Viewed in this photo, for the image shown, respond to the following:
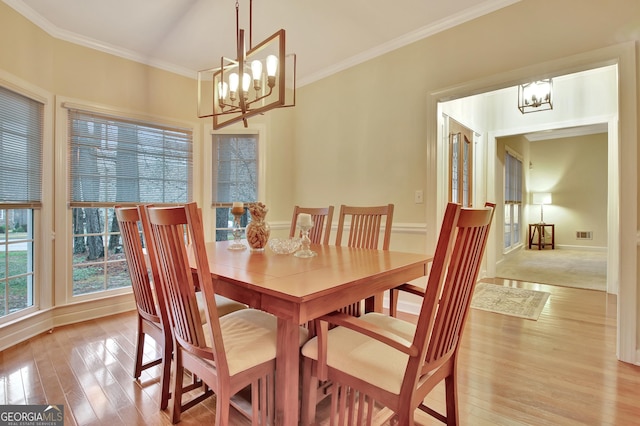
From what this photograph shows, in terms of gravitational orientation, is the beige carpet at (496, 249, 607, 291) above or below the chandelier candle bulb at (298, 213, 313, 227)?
below

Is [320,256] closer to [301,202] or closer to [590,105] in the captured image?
[301,202]

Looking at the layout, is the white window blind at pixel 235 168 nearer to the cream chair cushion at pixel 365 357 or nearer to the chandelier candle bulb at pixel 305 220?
the chandelier candle bulb at pixel 305 220

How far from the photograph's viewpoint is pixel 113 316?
10.1ft

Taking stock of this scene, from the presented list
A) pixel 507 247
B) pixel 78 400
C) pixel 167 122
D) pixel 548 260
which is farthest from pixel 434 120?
pixel 548 260

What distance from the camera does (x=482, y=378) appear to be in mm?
1929

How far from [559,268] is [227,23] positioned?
610 centimetres

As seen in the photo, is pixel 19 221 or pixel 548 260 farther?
pixel 548 260

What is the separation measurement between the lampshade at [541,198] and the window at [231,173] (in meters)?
7.40

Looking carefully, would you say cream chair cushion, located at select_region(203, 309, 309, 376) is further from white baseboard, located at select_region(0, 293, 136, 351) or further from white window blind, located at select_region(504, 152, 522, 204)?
white window blind, located at select_region(504, 152, 522, 204)

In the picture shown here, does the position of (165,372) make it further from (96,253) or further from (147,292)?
(96,253)

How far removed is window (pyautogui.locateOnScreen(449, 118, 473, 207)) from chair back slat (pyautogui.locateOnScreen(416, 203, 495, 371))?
2.41 meters

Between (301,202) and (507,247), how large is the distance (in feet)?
15.0

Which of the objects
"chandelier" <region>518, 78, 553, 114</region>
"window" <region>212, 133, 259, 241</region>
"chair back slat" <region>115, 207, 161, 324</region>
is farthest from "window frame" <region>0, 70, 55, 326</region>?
"chandelier" <region>518, 78, 553, 114</region>

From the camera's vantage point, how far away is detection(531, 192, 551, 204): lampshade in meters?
7.67
